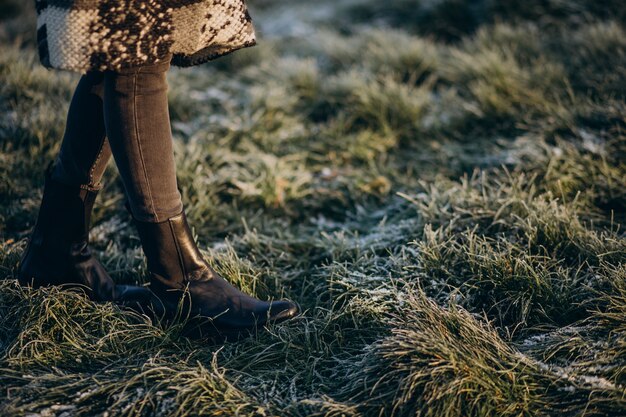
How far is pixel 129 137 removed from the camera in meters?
1.40

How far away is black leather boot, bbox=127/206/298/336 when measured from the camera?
5.15 ft

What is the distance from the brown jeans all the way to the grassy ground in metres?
0.43

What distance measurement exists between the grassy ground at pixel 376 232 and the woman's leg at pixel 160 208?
117 mm

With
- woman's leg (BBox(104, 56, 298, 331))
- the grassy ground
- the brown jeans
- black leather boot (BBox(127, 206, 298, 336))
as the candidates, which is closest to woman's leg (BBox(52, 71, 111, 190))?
the brown jeans

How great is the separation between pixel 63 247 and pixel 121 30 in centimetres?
82

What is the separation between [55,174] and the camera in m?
1.63

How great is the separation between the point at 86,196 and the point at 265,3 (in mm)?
7070

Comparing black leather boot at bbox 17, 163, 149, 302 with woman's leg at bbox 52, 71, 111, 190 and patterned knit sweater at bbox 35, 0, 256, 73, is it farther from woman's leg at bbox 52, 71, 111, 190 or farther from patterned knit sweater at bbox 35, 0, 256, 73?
patterned knit sweater at bbox 35, 0, 256, 73

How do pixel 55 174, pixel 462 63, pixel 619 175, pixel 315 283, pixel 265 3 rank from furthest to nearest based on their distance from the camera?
pixel 265 3 → pixel 462 63 → pixel 619 175 → pixel 315 283 → pixel 55 174

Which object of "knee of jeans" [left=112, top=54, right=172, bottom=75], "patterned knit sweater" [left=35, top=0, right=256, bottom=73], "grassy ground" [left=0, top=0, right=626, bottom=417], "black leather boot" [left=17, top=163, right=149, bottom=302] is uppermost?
"patterned knit sweater" [left=35, top=0, right=256, bottom=73]

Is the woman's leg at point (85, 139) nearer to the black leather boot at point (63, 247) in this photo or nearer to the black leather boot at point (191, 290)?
the black leather boot at point (63, 247)

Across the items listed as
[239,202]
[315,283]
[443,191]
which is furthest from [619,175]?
[239,202]

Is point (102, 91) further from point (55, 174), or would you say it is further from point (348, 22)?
point (348, 22)

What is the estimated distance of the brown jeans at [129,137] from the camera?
1372 mm
